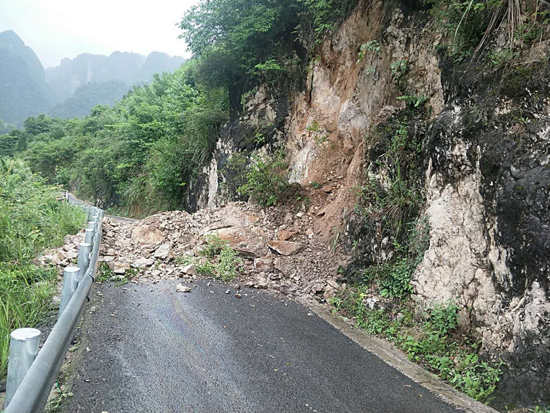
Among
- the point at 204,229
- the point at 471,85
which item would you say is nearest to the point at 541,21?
the point at 471,85

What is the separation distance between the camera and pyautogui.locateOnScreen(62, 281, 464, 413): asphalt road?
303cm

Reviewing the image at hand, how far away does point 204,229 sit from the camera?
30.2 feet

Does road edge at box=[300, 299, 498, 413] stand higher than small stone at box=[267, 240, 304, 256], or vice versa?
small stone at box=[267, 240, 304, 256]

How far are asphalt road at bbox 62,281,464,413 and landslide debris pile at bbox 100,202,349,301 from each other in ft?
5.16

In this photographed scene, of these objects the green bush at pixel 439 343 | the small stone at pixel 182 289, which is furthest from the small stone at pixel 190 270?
the green bush at pixel 439 343

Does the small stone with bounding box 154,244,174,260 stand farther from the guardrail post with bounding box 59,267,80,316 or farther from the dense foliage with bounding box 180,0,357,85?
the dense foliage with bounding box 180,0,357,85

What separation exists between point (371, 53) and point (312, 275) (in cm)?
547

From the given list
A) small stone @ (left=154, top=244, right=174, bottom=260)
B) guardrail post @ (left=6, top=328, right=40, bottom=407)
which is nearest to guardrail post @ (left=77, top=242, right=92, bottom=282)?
guardrail post @ (left=6, top=328, right=40, bottom=407)

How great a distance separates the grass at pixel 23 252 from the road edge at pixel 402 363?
3.91 meters

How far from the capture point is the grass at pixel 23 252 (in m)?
3.90

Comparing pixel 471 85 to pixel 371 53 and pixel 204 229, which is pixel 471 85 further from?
pixel 204 229

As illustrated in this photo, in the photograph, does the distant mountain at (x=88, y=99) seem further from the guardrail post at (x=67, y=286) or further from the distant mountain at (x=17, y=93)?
the guardrail post at (x=67, y=286)

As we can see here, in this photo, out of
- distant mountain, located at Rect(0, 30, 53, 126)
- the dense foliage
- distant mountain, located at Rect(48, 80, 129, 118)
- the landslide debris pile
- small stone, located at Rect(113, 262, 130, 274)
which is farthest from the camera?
distant mountain, located at Rect(0, 30, 53, 126)

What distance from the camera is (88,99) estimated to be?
116812 millimetres
